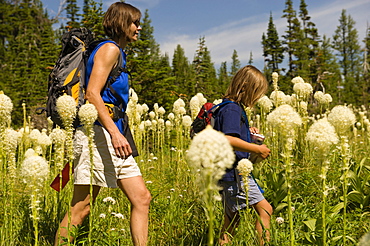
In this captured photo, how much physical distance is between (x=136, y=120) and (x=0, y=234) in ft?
9.27

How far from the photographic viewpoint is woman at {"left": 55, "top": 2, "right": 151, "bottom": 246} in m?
2.64

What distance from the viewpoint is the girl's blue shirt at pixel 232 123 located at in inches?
110

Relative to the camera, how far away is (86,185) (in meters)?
2.81

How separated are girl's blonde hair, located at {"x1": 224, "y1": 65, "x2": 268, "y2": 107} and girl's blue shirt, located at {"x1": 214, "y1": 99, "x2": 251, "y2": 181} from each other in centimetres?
17

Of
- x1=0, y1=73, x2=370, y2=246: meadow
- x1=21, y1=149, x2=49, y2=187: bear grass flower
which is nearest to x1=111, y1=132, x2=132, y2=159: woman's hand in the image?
x1=0, y1=73, x2=370, y2=246: meadow

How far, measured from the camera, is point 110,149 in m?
2.77

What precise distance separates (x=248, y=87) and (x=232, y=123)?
0.48 metres

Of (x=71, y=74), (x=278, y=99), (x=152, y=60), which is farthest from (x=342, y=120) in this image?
(x=152, y=60)

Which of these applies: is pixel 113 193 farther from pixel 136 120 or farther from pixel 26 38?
pixel 26 38

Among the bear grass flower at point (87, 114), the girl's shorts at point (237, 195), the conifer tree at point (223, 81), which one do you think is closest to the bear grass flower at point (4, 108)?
the bear grass flower at point (87, 114)

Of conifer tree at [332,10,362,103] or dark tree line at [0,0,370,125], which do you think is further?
conifer tree at [332,10,362,103]

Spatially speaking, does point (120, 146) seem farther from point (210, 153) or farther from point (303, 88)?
point (303, 88)

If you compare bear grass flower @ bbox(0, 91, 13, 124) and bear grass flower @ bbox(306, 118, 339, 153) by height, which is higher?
bear grass flower @ bbox(0, 91, 13, 124)

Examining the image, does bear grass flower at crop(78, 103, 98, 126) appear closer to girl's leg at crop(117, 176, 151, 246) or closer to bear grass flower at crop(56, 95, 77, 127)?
bear grass flower at crop(56, 95, 77, 127)
